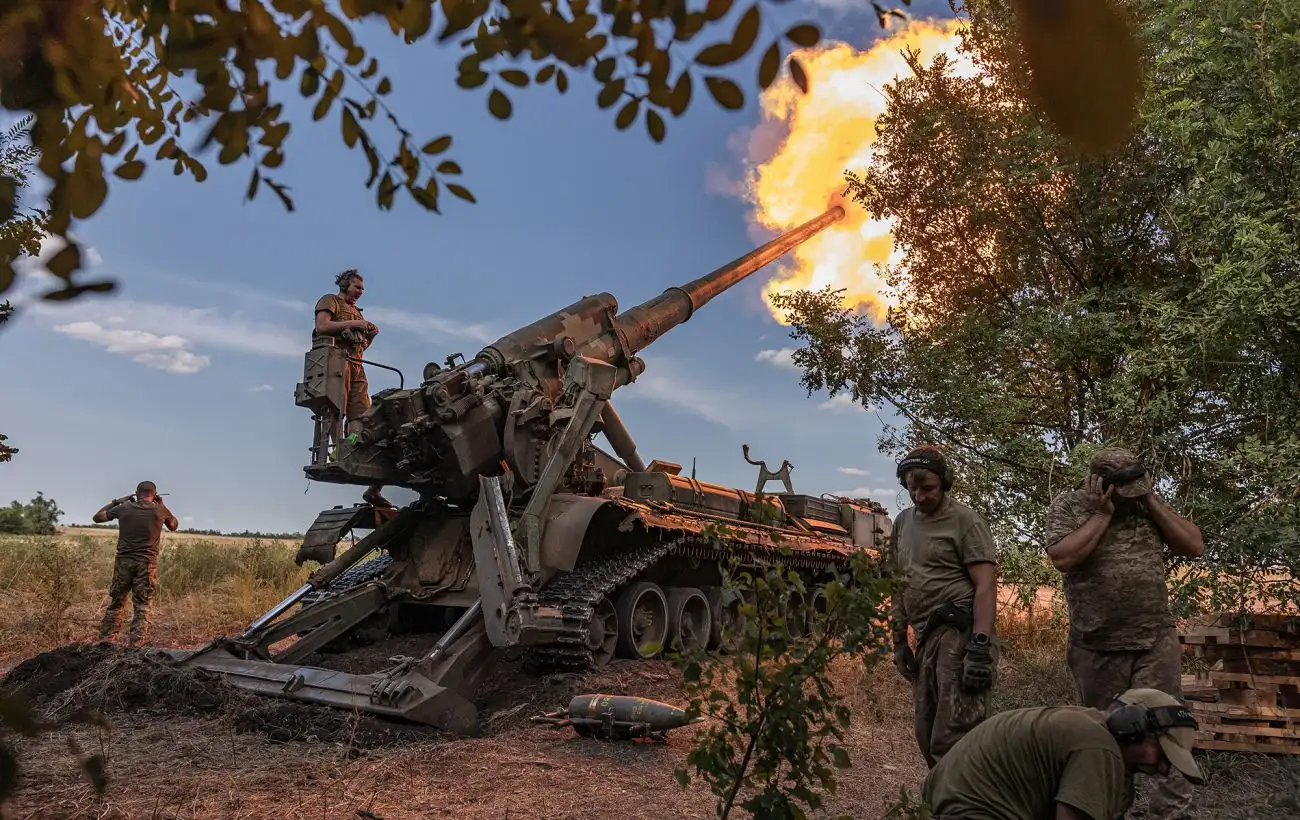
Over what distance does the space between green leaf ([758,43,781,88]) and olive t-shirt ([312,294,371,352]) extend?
24.4 ft

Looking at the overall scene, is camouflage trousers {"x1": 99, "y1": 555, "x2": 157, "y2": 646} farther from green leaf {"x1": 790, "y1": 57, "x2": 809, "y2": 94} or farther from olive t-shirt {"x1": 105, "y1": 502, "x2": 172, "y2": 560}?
green leaf {"x1": 790, "y1": 57, "x2": 809, "y2": 94}

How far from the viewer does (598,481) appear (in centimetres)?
958

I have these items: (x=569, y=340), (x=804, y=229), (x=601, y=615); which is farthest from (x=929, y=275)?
(x=601, y=615)

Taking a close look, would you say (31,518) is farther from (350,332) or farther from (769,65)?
(769,65)

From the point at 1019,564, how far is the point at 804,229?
6378mm

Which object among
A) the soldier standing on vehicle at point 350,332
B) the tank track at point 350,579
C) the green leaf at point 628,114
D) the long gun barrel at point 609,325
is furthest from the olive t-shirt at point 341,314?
the green leaf at point 628,114

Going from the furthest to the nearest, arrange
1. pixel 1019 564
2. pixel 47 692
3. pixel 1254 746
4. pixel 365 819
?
pixel 1019 564 < pixel 47 692 < pixel 1254 746 < pixel 365 819

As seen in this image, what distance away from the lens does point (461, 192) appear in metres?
2.27

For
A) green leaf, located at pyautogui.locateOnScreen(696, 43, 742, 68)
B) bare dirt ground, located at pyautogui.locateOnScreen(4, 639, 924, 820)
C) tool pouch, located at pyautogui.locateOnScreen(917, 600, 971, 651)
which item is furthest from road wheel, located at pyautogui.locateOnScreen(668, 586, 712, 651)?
green leaf, located at pyautogui.locateOnScreen(696, 43, 742, 68)

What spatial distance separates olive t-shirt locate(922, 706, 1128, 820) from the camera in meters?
3.02

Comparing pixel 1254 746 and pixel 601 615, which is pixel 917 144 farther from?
pixel 1254 746

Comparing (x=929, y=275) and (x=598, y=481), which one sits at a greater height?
(x=929, y=275)

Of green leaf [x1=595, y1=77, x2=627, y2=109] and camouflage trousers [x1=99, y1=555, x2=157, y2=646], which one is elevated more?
green leaf [x1=595, y1=77, x2=627, y2=109]

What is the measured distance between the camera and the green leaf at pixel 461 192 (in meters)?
2.25
